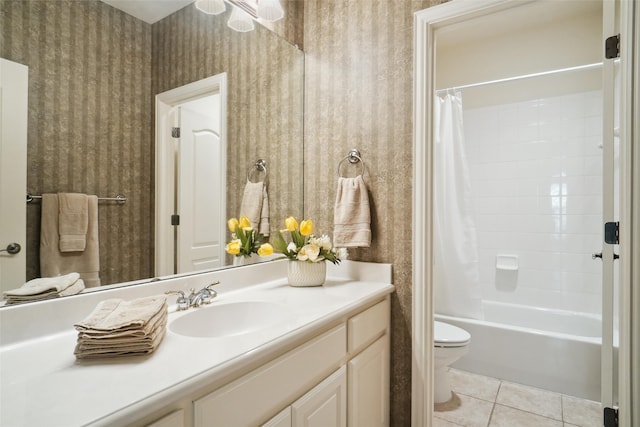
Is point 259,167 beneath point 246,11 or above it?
beneath

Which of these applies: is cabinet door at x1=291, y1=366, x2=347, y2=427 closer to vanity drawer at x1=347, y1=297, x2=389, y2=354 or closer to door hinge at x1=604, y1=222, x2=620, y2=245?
vanity drawer at x1=347, y1=297, x2=389, y2=354

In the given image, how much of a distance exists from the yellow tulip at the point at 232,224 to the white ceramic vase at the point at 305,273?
0.31 meters

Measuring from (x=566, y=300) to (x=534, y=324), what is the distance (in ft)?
1.00

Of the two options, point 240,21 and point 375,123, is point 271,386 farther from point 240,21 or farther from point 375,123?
point 240,21

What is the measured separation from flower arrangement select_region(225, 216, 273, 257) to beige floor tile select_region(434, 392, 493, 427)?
140 cm

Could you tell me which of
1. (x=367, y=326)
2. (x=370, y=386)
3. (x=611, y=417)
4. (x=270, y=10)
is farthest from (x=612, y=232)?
(x=270, y=10)

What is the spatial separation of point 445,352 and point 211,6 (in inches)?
83.6

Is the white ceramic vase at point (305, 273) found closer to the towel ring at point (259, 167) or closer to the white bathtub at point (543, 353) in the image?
the towel ring at point (259, 167)

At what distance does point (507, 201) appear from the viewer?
112 inches

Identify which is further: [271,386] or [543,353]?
[543,353]

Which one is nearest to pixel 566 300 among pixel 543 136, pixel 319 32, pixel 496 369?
pixel 496 369

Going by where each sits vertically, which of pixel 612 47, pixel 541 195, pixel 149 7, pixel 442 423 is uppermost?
pixel 149 7

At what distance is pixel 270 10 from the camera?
5.33 feet

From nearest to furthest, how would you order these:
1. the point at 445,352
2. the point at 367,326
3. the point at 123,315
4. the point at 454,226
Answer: the point at 123,315, the point at 367,326, the point at 445,352, the point at 454,226
